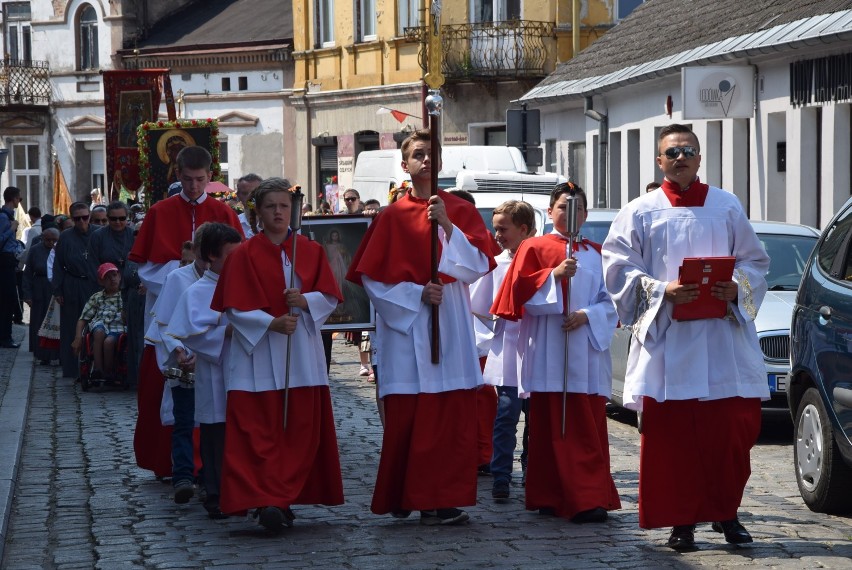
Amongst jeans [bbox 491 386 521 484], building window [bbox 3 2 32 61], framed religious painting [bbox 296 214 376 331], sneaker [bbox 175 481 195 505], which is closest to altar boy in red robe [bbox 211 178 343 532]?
sneaker [bbox 175 481 195 505]

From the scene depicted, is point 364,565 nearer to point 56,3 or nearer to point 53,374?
point 53,374

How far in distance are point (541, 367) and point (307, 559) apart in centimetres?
201

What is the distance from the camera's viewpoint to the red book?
26.8 feet

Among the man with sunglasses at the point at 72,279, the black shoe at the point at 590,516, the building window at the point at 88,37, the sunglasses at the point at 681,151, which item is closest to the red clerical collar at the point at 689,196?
the sunglasses at the point at 681,151

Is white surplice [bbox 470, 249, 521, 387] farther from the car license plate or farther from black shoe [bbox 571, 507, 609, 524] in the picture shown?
the car license plate

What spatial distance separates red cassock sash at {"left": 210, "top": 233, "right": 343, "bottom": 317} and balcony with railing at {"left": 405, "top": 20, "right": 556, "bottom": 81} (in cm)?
2832

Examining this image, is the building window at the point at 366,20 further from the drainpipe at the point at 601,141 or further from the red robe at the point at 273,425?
Result: the red robe at the point at 273,425

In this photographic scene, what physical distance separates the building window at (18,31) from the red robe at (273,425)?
47.6 m

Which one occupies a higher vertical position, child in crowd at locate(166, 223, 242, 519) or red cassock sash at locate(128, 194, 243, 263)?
red cassock sash at locate(128, 194, 243, 263)

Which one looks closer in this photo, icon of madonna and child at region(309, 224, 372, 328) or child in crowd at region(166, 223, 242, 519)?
child in crowd at region(166, 223, 242, 519)

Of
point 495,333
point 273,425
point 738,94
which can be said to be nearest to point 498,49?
point 738,94

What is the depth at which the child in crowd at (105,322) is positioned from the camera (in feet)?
55.4

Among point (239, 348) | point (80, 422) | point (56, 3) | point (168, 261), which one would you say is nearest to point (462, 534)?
point (239, 348)

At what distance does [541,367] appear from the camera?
9539mm
